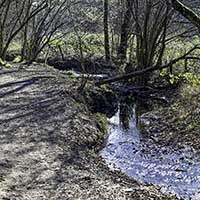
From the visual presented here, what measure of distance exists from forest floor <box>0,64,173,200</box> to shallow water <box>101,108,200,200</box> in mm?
581

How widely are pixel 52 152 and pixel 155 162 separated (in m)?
2.88

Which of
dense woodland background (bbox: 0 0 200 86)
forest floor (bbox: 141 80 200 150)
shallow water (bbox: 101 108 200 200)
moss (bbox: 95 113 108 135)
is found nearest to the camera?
shallow water (bbox: 101 108 200 200)

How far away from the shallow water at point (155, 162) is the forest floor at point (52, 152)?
581 mm

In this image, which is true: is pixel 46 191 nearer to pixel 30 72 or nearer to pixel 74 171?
pixel 74 171

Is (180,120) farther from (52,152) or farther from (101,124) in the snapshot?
(52,152)

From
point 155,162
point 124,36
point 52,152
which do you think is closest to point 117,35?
point 124,36

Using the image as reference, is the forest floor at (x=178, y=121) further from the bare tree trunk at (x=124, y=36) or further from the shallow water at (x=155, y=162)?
the bare tree trunk at (x=124, y=36)

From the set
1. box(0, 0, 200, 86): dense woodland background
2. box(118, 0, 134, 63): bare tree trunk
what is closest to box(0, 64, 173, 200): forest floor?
box(0, 0, 200, 86): dense woodland background

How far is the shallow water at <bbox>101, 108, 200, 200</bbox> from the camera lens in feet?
35.4

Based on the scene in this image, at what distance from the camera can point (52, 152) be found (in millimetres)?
11156

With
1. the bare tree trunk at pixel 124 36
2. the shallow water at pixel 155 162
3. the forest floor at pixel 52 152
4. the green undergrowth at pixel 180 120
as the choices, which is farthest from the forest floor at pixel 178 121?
the bare tree trunk at pixel 124 36

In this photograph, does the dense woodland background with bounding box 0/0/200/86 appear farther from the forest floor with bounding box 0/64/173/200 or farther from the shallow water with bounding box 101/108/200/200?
the shallow water with bounding box 101/108/200/200

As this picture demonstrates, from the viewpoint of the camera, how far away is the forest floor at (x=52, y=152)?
8891mm

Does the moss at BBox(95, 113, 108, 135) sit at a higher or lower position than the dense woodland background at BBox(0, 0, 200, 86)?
lower
